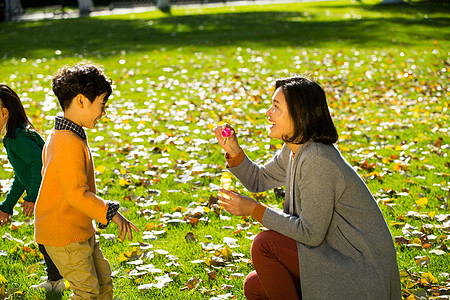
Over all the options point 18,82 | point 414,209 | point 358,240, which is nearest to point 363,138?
point 414,209

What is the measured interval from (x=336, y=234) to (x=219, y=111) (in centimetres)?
574

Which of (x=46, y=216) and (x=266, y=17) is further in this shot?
(x=266, y=17)

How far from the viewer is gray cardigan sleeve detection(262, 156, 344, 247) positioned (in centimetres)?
258

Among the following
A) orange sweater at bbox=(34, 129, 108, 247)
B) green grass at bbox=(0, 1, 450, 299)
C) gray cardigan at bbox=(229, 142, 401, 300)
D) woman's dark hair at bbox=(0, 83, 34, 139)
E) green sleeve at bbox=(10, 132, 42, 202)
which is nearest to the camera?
gray cardigan at bbox=(229, 142, 401, 300)

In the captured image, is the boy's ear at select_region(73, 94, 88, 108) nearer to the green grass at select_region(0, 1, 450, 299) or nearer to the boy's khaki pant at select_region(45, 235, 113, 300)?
the boy's khaki pant at select_region(45, 235, 113, 300)

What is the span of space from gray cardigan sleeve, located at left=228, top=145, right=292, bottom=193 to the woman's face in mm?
387

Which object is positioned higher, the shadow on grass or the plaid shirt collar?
the plaid shirt collar

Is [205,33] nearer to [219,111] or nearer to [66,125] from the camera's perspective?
[219,111]

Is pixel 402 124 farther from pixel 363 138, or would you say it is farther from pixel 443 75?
pixel 443 75

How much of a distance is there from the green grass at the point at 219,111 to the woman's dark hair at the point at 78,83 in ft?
3.91

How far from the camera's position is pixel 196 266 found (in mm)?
3727

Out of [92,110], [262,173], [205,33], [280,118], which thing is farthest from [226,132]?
[205,33]

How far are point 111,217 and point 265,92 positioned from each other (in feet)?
23.3

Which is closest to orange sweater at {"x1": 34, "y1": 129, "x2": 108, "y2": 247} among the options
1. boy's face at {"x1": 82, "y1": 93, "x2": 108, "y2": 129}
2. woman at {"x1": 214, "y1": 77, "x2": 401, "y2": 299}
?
boy's face at {"x1": 82, "y1": 93, "x2": 108, "y2": 129}
